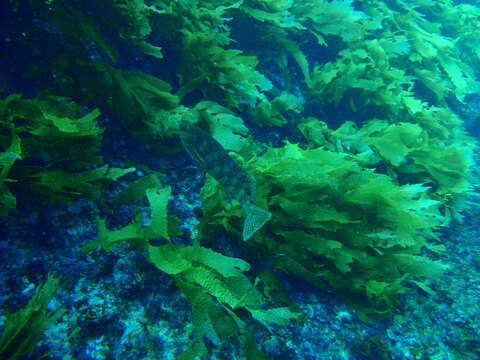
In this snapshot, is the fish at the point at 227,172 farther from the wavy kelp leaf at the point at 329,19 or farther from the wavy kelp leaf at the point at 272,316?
the wavy kelp leaf at the point at 329,19

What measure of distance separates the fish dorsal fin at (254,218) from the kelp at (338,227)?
17 centimetres

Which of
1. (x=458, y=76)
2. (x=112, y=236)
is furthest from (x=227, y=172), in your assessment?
(x=458, y=76)

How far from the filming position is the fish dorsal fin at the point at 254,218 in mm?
1862

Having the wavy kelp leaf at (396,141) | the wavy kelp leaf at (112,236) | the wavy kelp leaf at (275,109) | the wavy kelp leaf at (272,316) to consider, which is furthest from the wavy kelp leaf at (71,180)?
the wavy kelp leaf at (396,141)

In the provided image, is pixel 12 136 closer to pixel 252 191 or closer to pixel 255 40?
pixel 252 191

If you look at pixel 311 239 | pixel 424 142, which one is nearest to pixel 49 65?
pixel 311 239

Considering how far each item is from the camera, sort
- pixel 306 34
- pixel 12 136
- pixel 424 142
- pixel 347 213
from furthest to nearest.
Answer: pixel 306 34, pixel 424 142, pixel 347 213, pixel 12 136

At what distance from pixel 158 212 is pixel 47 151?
83 cm

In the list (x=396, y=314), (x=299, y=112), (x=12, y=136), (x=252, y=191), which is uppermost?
(x=12, y=136)

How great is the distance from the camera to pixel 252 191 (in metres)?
2.08

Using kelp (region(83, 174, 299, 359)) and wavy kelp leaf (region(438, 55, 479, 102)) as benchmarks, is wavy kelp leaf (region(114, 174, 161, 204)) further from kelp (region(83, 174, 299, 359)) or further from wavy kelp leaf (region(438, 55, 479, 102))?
wavy kelp leaf (region(438, 55, 479, 102))

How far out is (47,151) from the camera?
1.90 metres

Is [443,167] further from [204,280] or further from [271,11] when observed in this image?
[204,280]

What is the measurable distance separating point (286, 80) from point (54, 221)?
3.33 meters
